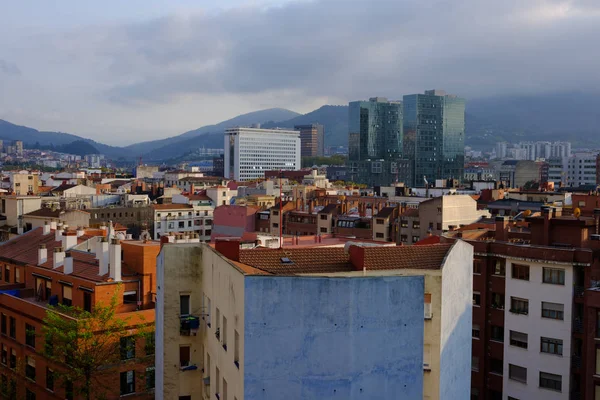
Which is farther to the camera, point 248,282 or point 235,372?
point 235,372

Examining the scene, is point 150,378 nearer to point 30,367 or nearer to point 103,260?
point 103,260

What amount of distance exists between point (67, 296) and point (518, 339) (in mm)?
22443

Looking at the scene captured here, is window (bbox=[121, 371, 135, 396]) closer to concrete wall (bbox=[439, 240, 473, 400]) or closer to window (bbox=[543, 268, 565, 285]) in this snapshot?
concrete wall (bbox=[439, 240, 473, 400])

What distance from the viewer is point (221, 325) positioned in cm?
1819

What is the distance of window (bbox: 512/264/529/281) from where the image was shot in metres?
36.2

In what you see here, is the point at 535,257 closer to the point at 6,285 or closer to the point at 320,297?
the point at 320,297

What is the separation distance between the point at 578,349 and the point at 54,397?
24583mm

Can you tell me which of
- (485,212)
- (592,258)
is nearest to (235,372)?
(592,258)

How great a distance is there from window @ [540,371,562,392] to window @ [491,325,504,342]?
2869mm

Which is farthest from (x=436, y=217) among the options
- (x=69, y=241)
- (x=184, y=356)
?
(x=184, y=356)

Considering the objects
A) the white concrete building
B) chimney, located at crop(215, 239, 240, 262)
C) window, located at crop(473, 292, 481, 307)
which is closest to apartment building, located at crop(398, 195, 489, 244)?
window, located at crop(473, 292, 481, 307)

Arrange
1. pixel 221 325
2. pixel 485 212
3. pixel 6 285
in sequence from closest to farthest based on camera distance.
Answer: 1. pixel 221 325
2. pixel 6 285
3. pixel 485 212

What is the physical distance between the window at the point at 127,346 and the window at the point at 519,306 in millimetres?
19248

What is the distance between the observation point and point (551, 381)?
3497cm
